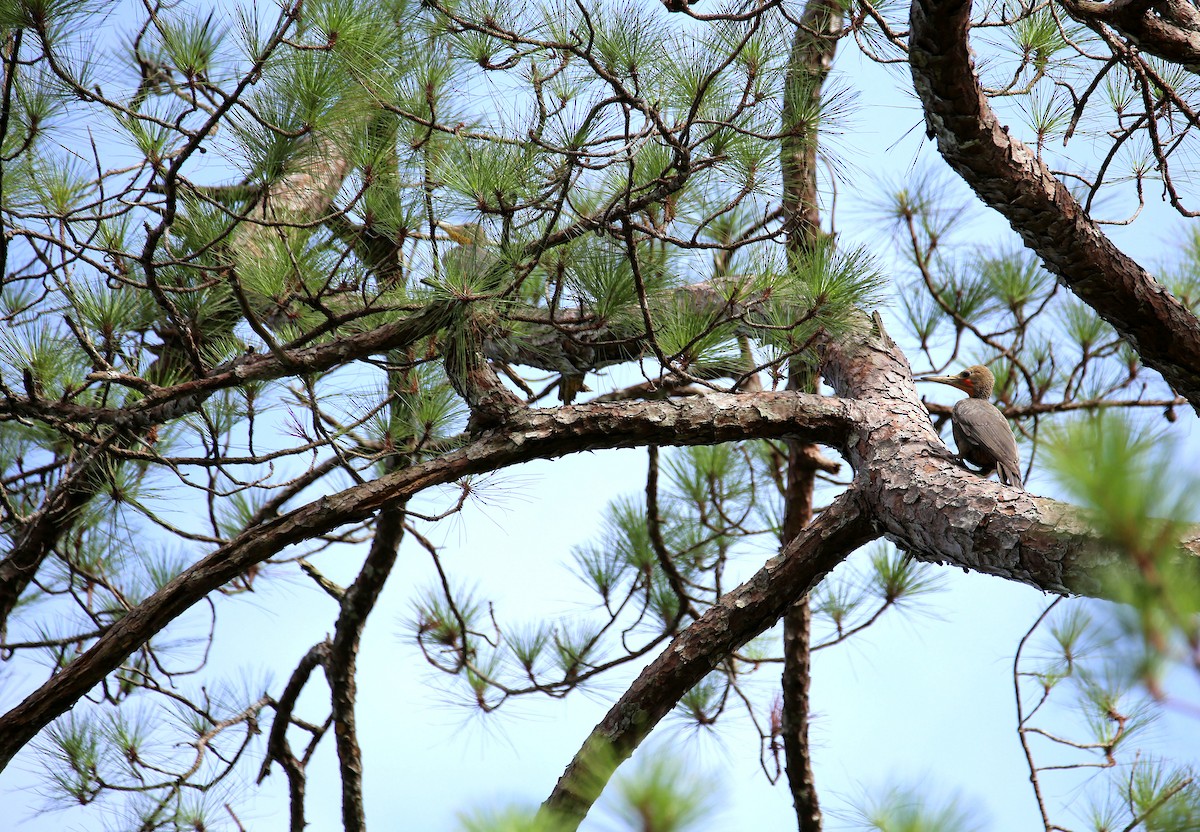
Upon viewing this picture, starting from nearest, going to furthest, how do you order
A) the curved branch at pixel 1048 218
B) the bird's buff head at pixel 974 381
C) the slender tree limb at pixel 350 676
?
the curved branch at pixel 1048 218
the bird's buff head at pixel 974 381
the slender tree limb at pixel 350 676

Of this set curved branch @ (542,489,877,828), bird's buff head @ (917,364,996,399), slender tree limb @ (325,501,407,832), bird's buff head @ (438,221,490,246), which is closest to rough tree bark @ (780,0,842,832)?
curved branch @ (542,489,877,828)

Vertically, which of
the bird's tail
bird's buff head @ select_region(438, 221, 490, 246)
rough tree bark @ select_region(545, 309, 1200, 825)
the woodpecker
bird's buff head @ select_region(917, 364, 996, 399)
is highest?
bird's buff head @ select_region(438, 221, 490, 246)

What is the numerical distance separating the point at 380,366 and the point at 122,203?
1.81 feet

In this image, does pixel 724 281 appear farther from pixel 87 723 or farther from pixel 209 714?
pixel 87 723

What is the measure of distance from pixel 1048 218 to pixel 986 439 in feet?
1.13

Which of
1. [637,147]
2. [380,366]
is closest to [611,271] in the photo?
[637,147]

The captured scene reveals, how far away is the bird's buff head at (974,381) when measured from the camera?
1962mm

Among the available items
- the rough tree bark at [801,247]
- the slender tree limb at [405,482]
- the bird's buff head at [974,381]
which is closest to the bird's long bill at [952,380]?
the bird's buff head at [974,381]

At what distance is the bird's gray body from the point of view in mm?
1488

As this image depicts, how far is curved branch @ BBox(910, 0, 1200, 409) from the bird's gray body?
8.9 inches

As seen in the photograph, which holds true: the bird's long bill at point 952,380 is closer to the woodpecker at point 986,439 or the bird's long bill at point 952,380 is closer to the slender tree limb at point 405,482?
the woodpecker at point 986,439

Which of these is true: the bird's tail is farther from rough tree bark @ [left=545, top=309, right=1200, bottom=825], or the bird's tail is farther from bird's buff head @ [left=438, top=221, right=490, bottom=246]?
bird's buff head @ [left=438, top=221, right=490, bottom=246]

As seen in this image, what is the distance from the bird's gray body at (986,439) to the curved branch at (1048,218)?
0.23 metres

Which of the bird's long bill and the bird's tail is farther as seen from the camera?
the bird's long bill
